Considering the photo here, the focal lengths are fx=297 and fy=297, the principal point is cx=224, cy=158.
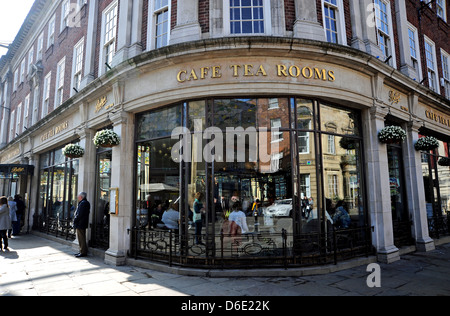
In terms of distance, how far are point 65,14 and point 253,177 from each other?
13.8 meters

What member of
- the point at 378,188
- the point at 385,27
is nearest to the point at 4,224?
the point at 378,188

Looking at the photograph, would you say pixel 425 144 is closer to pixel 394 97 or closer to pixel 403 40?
pixel 394 97

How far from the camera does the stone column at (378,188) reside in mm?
7953

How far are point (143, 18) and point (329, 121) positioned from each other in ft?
20.8

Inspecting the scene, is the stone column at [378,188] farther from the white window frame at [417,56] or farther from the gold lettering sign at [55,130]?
the gold lettering sign at [55,130]

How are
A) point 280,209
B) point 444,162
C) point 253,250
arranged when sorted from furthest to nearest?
point 444,162 → point 280,209 → point 253,250

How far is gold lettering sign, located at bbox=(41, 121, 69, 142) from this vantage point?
12.1 m

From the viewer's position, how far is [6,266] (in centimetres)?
754

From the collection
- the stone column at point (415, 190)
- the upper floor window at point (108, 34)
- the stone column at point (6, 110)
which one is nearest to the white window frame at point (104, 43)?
the upper floor window at point (108, 34)

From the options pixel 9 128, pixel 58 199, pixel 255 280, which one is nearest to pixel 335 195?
pixel 255 280

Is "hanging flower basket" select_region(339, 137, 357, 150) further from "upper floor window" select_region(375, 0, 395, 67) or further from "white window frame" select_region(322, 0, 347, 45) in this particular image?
"upper floor window" select_region(375, 0, 395, 67)

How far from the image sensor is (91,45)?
11266mm

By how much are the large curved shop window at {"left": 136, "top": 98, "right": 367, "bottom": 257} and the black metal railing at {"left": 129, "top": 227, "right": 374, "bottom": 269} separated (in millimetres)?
24
